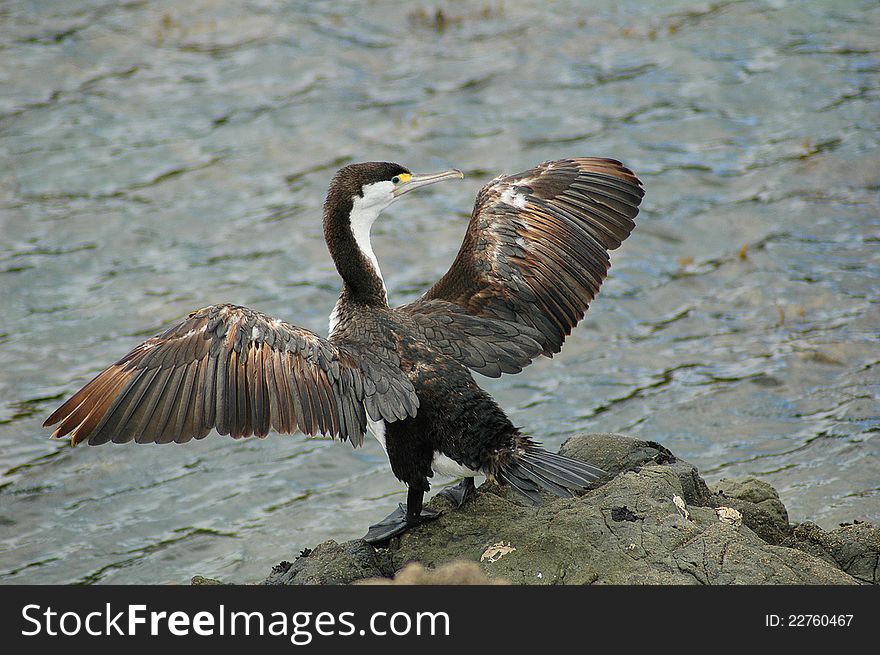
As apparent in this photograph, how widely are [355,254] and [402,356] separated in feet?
2.61

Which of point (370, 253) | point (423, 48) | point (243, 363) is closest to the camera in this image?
point (243, 363)

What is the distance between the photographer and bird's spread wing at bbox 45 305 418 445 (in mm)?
5359

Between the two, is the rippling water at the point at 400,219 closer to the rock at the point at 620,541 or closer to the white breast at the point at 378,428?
the rock at the point at 620,541

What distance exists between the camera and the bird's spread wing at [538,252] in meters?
6.42

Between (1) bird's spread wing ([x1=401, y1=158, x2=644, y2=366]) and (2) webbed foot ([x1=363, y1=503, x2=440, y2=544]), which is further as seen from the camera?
(1) bird's spread wing ([x1=401, y1=158, x2=644, y2=366])

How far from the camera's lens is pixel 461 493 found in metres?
6.04

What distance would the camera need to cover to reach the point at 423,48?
46.3 feet

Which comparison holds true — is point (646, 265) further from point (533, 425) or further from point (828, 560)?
point (828, 560)

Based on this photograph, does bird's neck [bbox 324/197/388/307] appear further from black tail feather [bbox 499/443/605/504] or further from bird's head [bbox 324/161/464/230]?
black tail feather [bbox 499/443/605/504]

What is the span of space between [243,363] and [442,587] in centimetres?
146

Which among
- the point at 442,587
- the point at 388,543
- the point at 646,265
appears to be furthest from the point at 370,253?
the point at 646,265

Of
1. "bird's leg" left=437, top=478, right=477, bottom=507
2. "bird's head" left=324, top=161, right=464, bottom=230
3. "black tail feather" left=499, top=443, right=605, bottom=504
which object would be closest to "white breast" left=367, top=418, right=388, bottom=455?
"bird's leg" left=437, top=478, right=477, bottom=507

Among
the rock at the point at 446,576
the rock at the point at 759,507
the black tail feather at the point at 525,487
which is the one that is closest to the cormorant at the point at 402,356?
the black tail feather at the point at 525,487

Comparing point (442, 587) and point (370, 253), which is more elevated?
point (370, 253)
